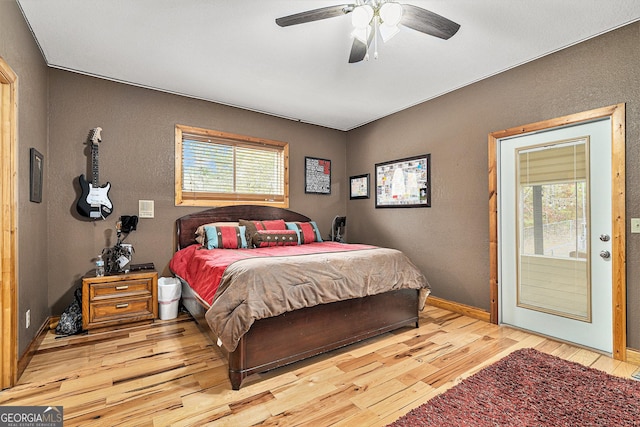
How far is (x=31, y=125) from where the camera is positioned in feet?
8.27

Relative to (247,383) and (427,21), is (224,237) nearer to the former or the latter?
(247,383)

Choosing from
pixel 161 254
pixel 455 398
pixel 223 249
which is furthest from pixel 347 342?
pixel 161 254

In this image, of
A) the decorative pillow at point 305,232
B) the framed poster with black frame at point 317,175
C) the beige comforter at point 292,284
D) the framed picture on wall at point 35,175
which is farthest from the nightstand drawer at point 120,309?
the framed poster with black frame at point 317,175

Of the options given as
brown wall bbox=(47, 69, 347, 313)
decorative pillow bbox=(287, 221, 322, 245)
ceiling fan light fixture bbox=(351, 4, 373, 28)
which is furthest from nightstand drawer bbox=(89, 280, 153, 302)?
ceiling fan light fixture bbox=(351, 4, 373, 28)

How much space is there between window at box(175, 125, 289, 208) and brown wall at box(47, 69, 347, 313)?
12cm

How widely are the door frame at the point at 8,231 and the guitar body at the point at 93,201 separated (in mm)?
1253

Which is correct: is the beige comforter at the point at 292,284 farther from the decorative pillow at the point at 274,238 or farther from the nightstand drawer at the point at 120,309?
the nightstand drawer at the point at 120,309

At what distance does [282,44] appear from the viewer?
2705 mm

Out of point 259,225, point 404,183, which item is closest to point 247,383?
point 259,225

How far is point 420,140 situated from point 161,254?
138 inches

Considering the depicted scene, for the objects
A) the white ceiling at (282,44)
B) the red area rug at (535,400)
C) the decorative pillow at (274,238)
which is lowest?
the red area rug at (535,400)

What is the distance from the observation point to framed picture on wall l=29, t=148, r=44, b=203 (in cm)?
246

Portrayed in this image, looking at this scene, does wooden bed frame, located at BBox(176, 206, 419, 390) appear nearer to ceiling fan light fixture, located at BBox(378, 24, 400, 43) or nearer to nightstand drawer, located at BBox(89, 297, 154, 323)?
nightstand drawer, located at BBox(89, 297, 154, 323)

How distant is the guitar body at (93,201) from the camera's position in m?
3.22
